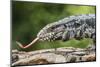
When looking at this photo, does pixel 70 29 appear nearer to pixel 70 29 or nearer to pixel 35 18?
pixel 70 29

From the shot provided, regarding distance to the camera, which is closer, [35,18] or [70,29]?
[35,18]

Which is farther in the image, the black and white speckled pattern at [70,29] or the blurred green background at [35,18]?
the black and white speckled pattern at [70,29]

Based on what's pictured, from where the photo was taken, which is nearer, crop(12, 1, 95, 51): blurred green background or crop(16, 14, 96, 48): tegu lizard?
crop(12, 1, 95, 51): blurred green background

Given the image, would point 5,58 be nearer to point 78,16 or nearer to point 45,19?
point 45,19

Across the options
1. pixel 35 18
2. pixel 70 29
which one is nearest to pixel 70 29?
pixel 70 29

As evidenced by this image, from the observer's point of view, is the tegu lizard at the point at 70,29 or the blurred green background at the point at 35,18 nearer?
the blurred green background at the point at 35,18
